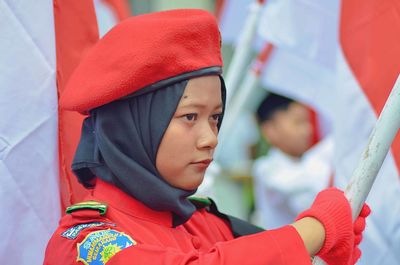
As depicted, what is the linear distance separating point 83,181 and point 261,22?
225 centimetres

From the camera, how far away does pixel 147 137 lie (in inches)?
88.4

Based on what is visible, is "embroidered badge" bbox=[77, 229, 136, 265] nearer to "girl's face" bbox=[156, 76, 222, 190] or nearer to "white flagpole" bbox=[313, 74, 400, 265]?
"girl's face" bbox=[156, 76, 222, 190]

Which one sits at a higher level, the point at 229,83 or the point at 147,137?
the point at 147,137

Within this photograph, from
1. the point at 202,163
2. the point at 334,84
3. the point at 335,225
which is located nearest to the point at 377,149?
the point at 335,225

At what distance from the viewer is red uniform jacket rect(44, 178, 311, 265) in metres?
2.05

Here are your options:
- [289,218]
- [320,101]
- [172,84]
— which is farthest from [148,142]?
[289,218]

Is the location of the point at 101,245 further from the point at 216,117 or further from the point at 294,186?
the point at 294,186

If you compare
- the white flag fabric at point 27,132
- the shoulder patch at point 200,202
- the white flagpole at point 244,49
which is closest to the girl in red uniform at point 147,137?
the shoulder patch at point 200,202

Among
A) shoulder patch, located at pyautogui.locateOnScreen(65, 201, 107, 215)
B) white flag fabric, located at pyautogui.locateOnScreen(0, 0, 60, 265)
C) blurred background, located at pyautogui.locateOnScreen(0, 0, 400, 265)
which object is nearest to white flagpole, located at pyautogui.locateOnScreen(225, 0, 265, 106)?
blurred background, located at pyautogui.locateOnScreen(0, 0, 400, 265)

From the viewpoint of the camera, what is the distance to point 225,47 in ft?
27.1

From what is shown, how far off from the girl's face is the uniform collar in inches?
4.5

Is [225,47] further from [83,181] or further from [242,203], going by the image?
[83,181]

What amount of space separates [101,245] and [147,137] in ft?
0.99

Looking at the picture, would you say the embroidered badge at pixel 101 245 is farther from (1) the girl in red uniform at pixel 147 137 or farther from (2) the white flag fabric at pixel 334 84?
Result: (2) the white flag fabric at pixel 334 84
